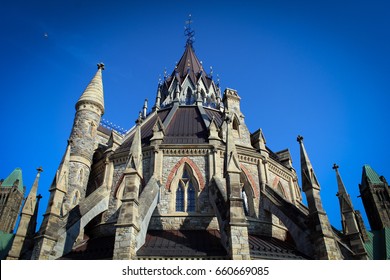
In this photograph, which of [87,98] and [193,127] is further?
[87,98]

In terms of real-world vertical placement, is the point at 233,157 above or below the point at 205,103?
below

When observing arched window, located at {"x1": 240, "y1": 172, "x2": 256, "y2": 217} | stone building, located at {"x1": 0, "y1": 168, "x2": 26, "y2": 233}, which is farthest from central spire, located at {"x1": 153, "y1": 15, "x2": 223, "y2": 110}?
stone building, located at {"x1": 0, "y1": 168, "x2": 26, "y2": 233}

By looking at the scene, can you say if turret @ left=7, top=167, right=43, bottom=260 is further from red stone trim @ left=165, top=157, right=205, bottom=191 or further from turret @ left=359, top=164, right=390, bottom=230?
turret @ left=359, top=164, right=390, bottom=230

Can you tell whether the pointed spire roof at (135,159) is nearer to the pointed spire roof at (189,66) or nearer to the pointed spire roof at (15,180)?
the pointed spire roof at (189,66)

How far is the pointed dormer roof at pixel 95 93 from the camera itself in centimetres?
2186

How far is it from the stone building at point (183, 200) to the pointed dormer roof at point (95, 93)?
94mm

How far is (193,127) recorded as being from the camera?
20.4 meters

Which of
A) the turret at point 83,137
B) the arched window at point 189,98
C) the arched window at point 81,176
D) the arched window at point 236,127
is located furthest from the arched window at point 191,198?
the arched window at point 189,98

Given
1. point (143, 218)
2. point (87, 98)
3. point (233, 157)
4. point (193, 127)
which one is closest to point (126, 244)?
point (143, 218)

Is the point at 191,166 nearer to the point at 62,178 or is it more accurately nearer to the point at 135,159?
the point at 135,159

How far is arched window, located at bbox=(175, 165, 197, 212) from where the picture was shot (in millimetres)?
16109

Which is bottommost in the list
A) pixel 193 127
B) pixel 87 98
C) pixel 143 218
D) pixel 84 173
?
pixel 143 218
